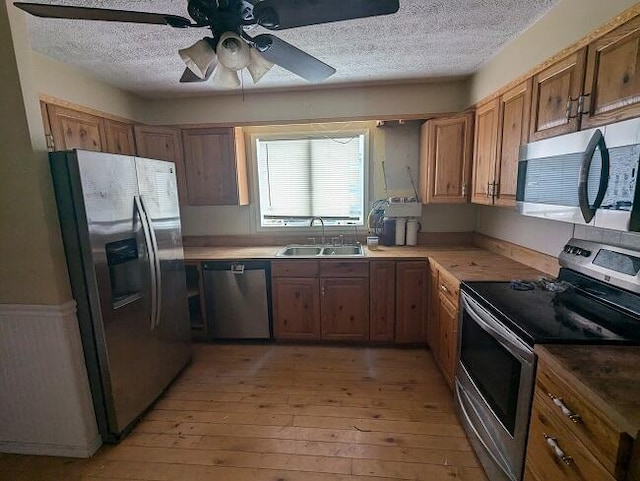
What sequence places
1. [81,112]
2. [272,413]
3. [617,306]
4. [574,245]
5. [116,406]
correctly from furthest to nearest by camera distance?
[81,112] → [272,413] → [116,406] → [574,245] → [617,306]

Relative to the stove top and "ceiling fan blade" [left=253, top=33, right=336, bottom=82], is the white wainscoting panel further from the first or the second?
the stove top

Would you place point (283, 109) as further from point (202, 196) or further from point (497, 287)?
point (497, 287)

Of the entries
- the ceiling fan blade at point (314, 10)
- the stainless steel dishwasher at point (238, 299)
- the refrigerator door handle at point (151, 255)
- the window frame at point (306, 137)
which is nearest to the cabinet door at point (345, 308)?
the stainless steel dishwasher at point (238, 299)

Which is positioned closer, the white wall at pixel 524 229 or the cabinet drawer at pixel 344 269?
the white wall at pixel 524 229

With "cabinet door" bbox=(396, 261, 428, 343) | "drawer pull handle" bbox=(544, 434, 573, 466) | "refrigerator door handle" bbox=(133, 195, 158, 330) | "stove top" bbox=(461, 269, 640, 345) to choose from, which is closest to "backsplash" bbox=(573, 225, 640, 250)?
"stove top" bbox=(461, 269, 640, 345)

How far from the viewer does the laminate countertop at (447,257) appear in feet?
6.94

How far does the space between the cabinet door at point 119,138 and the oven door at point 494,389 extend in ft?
10.1

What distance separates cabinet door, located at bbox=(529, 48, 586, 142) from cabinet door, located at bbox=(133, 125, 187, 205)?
2.94 meters

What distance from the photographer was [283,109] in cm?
317

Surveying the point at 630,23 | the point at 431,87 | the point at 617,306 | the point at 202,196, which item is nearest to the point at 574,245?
the point at 617,306

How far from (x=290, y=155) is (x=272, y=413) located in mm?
2454

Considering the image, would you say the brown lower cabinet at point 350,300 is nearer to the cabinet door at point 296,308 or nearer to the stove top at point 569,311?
the cabinet door at point 296,308

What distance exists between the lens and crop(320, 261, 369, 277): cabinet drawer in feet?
9.20

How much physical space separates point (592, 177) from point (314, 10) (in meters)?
1.30
